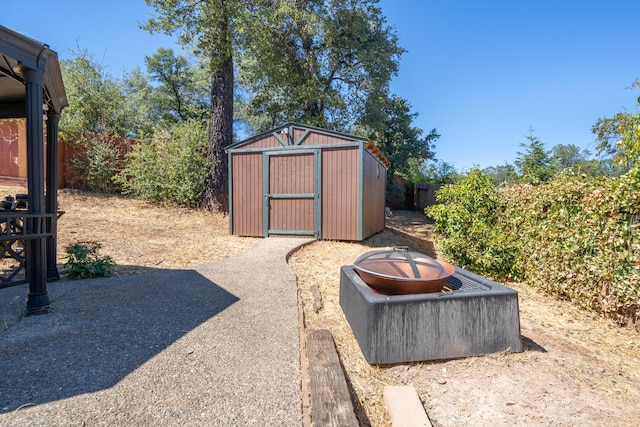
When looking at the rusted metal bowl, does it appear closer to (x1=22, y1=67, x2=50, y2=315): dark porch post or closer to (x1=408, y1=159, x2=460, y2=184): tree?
(x1=22, y1=67, x2=50, y2=315): dark porch post

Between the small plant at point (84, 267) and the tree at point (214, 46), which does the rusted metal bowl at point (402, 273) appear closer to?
the small plant at point (84, 267)

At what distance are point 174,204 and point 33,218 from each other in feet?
22.7

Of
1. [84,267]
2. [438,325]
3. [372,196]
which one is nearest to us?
[438,325]

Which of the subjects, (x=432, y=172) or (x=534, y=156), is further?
(x=432, y=172)

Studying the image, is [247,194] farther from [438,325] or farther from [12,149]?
[12,149]

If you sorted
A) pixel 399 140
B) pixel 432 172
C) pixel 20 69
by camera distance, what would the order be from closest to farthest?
pixel 20 69 < pixel 399 140 < pixel 432 172

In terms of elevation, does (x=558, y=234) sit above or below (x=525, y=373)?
above

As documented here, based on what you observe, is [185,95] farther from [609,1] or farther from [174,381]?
[174,381]

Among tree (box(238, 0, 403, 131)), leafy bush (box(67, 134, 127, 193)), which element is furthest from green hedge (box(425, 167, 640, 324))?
leafy bush (box(67, 134, 127, 193))

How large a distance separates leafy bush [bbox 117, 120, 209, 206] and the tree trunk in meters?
0.33

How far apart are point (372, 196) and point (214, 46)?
638cm

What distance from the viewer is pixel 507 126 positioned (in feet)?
42.4

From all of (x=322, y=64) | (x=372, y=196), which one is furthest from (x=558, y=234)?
(x=322, y=64)

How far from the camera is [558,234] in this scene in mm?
3719
